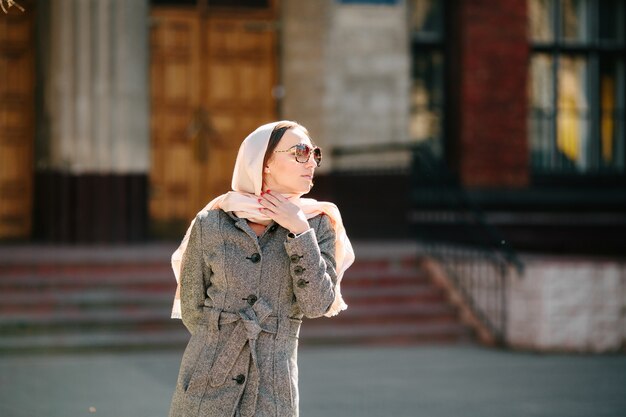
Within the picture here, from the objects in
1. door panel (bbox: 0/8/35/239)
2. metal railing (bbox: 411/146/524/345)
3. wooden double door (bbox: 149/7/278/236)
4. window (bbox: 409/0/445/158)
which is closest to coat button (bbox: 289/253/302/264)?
metal railing (bbox: 411/146/524/345)

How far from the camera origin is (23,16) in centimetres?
1430

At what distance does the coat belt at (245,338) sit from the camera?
12.6ft

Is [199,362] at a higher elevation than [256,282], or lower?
lower

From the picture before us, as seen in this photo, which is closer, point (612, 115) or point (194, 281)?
point (194, 281)

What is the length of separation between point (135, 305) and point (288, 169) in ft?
23.8

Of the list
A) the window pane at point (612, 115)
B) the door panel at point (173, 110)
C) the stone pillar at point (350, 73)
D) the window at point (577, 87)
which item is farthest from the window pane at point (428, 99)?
the door panel at point (173, 110)

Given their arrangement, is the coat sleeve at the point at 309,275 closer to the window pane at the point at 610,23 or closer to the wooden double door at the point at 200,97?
the wooden double door at the point at 200,97

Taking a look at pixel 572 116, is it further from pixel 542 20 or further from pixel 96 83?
pixel 96 83

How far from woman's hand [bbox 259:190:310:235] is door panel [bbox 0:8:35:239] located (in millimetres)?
11076

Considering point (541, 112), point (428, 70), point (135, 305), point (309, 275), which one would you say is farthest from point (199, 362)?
point (541, 112)

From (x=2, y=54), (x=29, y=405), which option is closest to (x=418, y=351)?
(x=29, y=405)

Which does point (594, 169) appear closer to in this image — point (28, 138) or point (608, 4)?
point (608, 4)

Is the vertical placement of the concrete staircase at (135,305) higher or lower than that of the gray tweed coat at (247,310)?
lower

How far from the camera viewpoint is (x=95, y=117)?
519 inches
